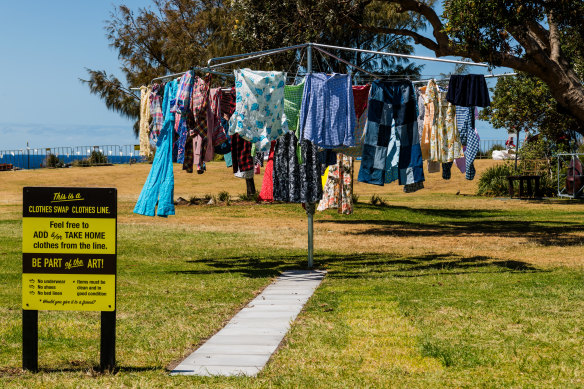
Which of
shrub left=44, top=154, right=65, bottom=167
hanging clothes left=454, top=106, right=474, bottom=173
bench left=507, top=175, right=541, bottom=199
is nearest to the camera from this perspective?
hanging clothes left=454, top=106, right=474, bottom=173

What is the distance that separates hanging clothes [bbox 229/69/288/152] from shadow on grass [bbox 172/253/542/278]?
2.15 metres

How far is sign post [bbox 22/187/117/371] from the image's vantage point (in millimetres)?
5445

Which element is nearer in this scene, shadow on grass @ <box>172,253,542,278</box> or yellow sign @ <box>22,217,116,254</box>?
yellow sign @ <box>22,217,116,254</box>

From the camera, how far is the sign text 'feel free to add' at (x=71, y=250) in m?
5.45

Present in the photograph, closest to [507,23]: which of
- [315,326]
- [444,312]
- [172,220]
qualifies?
[444,312]

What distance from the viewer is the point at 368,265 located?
41.2 feet

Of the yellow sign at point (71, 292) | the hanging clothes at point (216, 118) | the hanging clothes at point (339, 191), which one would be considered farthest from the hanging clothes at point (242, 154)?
the yellow sign at point (71, 292)

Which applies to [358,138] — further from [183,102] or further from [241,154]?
[183,102]

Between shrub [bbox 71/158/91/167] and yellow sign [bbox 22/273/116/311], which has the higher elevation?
shrub [bbox 71/158/91/167]

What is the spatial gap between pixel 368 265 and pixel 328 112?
293 centimetres

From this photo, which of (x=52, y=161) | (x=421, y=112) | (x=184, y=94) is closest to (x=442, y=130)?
(x=421, y=112)

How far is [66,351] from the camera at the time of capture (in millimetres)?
6301

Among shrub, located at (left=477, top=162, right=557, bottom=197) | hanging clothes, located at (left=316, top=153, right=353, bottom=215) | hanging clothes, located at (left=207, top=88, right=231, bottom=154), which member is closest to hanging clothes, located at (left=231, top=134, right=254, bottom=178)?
hanging clothes, located at (left=207, top=88, right=231, bottom=154)

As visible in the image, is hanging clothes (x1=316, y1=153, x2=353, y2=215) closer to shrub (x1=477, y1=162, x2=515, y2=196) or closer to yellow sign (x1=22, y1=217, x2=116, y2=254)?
yellow sign (x1=22, y1=217, x2=116, y2=254)
